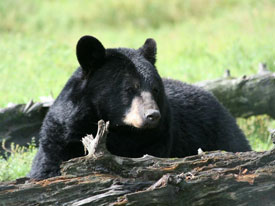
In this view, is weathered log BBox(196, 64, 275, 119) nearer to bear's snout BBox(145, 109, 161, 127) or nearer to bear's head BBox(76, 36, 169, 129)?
bear's head BBox(76, 36, 169, 129)

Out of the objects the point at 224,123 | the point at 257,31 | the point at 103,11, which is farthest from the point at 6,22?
the point at 224,123

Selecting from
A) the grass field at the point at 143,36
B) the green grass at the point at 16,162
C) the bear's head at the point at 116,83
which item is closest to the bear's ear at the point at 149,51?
the bear's head at the point at 116,83

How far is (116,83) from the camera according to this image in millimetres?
4941

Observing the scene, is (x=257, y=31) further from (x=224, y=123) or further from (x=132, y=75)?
(x=132, y=75)

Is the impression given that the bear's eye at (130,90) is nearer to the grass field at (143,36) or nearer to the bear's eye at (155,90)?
the bear's eye at (155,90)

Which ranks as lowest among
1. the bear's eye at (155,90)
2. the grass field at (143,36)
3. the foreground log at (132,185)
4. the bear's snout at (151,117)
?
the foreground log at (132,185)

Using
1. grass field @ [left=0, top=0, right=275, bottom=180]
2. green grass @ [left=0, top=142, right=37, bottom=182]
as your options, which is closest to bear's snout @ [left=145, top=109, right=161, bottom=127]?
green grass @ [left=0, top=142, right=37, bottom=182]

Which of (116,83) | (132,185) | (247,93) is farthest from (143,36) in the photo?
(132,185)

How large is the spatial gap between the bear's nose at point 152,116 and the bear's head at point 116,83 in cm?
21

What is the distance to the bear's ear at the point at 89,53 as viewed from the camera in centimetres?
495

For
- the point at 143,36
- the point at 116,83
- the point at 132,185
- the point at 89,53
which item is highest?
the point at 143,36

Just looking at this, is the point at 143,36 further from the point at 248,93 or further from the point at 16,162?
the point at 16,162

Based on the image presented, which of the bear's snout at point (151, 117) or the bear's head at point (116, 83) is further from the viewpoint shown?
the bear's head at point (116, 83)

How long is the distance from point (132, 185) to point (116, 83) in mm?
1522
